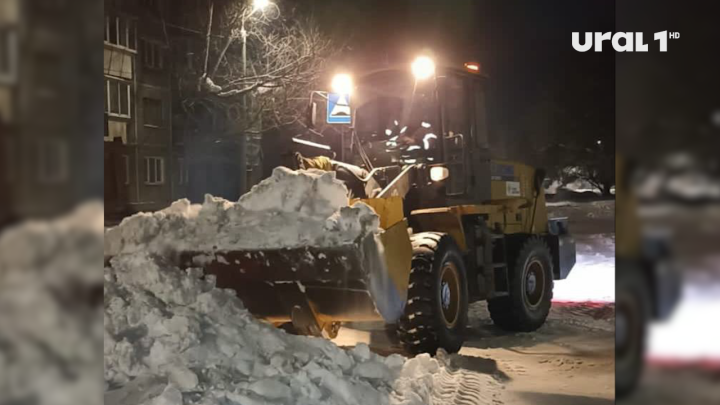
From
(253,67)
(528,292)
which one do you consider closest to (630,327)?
(528,292)

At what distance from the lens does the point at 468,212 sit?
321cm

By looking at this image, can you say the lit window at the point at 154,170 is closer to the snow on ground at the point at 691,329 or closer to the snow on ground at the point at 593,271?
the snow on ground at the point at 593,271

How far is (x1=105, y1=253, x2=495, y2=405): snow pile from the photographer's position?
254cm

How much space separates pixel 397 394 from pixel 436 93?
4.97 ft

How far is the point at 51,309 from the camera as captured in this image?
2.47 metres

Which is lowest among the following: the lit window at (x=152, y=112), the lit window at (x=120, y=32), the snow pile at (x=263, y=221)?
the snow pile at (x=263, y=221)

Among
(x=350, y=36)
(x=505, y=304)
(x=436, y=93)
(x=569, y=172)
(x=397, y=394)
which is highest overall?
(x=350, y=36)

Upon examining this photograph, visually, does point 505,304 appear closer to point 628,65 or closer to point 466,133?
point 466,133

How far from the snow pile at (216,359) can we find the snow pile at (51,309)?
123 mm

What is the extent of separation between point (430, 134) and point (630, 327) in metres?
1.36

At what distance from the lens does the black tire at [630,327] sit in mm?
2842

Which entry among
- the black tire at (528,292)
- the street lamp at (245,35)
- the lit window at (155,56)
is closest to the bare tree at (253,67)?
the street lamp at (245,35)

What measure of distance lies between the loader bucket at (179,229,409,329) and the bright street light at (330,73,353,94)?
2.57 feet

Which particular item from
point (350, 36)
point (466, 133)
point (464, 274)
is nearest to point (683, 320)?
point (464, 274)
